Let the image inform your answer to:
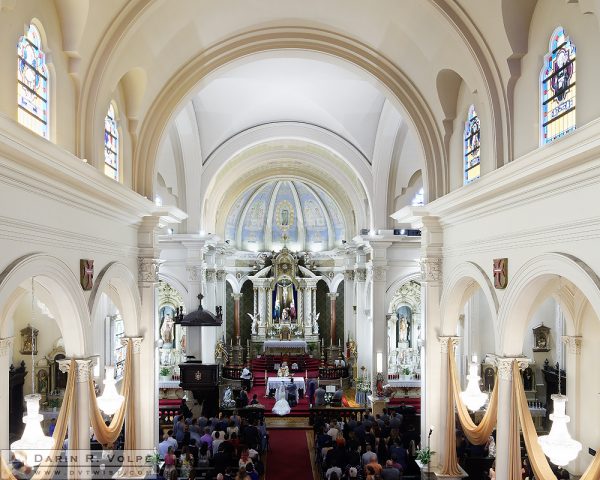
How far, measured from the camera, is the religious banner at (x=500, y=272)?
10500mm

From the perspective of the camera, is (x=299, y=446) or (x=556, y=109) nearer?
(x=556, y=109)

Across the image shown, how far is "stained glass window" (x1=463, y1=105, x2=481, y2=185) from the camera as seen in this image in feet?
40.9

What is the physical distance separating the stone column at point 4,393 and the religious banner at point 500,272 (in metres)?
8.31

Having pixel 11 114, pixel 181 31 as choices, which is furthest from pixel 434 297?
pixel 11 114

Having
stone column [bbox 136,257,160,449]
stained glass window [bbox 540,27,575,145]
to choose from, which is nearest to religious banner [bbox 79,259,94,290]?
stone column [bbox 136,257,160,449]

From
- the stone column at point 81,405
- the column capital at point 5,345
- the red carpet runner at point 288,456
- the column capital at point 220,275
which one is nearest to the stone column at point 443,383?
the red carpet runner at point 288,456

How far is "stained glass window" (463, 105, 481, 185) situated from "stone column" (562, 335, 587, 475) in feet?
17.6

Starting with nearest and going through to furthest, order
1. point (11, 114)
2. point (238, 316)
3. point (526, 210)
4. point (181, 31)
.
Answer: point (11, 114)
point (526, 210)
point (181, 31)
point (238, 316)

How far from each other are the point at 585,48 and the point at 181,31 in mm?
8068

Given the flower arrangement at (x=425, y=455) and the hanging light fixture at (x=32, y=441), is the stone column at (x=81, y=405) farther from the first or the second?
the flower arrangement at (x=425, y=455)

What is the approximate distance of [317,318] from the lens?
34.2 metres

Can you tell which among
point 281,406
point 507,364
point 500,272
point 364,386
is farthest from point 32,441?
point 364,386

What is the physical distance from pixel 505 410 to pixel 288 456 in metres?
8.78

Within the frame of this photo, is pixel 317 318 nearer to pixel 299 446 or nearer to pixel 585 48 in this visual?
pixel 299 446
